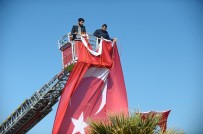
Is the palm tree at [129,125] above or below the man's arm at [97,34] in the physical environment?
below

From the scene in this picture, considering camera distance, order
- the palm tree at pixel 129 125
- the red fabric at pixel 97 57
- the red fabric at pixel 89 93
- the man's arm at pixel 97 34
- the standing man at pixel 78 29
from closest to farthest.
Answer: the palm tree at pixel 129 125, the red fabric at pixel 89 93, the red fabric at pixel 97 57, the standing man at pixel 78 29, the man's arm at pixel 97 34

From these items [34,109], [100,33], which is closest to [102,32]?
[100,33]

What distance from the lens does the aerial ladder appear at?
2231 centimetres

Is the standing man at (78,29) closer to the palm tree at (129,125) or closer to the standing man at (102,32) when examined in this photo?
the standing man at (102,32)

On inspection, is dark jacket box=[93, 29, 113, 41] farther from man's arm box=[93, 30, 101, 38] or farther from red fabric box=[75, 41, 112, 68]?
red fabric box=[75, 41, 112, 68]

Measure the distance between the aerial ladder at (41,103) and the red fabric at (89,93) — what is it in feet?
3.04

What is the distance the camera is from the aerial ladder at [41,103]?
22.3m

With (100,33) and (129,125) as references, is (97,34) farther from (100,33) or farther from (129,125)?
(129,125)

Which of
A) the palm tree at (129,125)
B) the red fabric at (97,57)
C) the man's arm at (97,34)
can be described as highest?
the man's arm at (97,34)

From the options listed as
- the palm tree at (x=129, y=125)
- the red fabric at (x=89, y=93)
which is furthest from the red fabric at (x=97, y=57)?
the palm tree at (x=129, y=125)

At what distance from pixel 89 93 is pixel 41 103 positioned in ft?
18.5

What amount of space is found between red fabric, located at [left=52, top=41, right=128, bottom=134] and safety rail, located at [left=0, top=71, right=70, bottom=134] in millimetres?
2242

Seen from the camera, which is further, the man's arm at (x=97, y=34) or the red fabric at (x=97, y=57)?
the man's arm at (x=97, y=34)

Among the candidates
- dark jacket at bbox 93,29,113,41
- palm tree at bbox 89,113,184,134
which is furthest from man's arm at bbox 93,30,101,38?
palm tree at bbox 89,113,184,134
